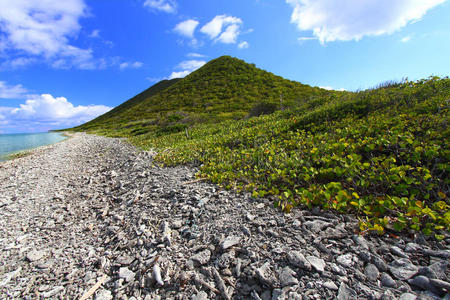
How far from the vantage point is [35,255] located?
315 centimetres

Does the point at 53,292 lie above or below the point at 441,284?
below

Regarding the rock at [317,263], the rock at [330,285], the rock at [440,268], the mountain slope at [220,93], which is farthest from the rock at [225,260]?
the mountain slope at [220,93]

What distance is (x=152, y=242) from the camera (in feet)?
9.54

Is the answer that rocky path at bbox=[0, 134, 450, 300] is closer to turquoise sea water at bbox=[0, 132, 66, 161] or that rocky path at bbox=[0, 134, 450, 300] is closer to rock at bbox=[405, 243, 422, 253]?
rock at bbox=[405, 243, 422, 253]

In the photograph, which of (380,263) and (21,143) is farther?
(21,143)

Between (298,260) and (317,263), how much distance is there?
20 centimetres

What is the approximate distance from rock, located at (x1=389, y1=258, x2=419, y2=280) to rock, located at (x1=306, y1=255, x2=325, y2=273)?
0.65m

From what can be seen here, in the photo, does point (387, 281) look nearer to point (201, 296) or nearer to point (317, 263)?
point (317, 263)

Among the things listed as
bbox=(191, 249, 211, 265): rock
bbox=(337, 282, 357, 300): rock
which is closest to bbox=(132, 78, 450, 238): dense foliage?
bbox=(337, 282, 357, 300): rock

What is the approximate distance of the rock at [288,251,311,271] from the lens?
197 cm

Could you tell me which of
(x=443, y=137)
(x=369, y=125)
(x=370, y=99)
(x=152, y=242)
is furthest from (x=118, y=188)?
(x=370, y=99)

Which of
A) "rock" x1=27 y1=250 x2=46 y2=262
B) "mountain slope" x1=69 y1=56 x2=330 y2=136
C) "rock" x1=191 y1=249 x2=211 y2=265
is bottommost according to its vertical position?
"rock" x1=27 y1=250 x2=46 y2=262

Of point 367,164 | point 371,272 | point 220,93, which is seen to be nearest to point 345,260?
point 371,272

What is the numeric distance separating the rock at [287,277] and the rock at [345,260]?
1.76ft
